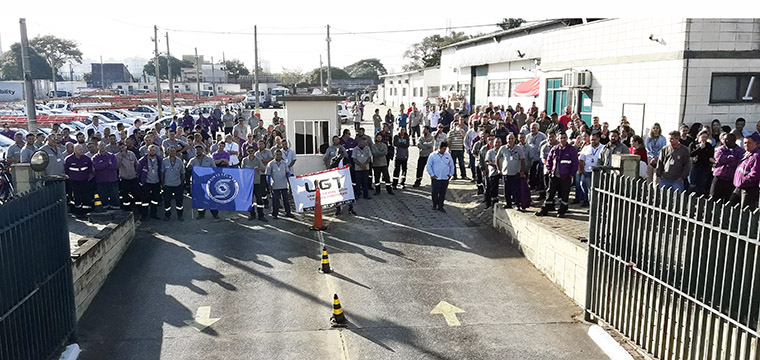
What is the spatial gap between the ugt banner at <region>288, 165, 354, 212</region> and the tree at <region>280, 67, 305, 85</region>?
365 ft

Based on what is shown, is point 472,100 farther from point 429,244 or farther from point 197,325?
point 197,325

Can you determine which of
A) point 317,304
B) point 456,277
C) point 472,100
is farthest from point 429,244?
point 472,100

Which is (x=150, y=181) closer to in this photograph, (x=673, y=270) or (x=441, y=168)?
(x=441, y=168)

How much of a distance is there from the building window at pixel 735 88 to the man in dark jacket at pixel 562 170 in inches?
230

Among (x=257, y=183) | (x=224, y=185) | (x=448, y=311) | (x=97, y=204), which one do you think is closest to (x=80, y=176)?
(x=97, y=204)

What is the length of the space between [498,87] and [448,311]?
2685 centimetres

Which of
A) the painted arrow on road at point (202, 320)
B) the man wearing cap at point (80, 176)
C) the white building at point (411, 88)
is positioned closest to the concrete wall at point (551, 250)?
the painted arrow on road at point (202, 320)

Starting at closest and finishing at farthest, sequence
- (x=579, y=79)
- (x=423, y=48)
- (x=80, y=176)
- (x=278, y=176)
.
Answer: (x=80, y=176), (x=278, y=176), (x=579, y=79), (x=423, y=48)

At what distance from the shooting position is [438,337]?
27.6 feet

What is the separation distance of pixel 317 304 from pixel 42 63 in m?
121

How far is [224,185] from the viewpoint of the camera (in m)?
14.7

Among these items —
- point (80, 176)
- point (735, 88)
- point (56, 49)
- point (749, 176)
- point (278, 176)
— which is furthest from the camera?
point (56, 49)

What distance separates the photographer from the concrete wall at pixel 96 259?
29.8 ft

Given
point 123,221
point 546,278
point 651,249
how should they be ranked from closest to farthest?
1. point 651,249
2. point 546,278
3. point 123,221
